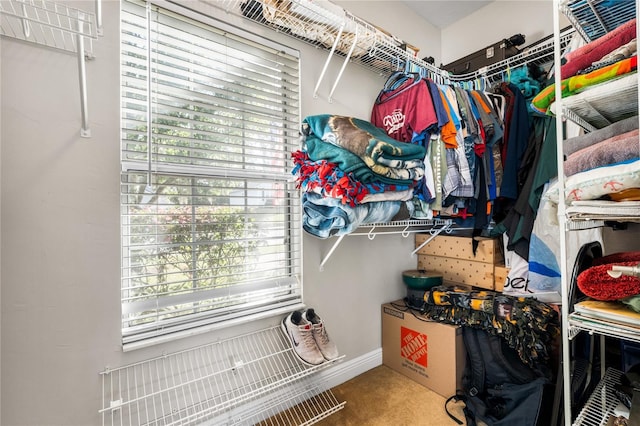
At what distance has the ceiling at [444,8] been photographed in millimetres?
2150

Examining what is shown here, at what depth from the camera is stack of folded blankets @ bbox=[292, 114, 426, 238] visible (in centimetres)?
128

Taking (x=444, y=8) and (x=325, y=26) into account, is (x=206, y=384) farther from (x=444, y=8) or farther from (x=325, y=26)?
(x=444, y=8)

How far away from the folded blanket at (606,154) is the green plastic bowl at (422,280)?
1102mm

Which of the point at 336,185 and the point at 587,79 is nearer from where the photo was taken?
the point at 587,79

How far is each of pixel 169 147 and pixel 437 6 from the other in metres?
2.27

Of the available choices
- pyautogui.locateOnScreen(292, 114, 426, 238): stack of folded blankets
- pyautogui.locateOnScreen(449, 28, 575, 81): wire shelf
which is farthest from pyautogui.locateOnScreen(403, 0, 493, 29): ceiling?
pyautogui.locateOnScreen(292, 114, 426, 238): stack of folded blankets

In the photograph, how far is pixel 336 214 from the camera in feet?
4.33

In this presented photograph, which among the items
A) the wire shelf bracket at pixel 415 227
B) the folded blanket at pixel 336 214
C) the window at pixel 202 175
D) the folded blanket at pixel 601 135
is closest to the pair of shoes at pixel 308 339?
the window at pixel 202 175

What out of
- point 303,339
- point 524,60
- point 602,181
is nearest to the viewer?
point 602,181

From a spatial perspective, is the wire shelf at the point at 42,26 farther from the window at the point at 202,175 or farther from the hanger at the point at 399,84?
the hanger at the point at 399,84

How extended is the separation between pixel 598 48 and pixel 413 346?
1684mm

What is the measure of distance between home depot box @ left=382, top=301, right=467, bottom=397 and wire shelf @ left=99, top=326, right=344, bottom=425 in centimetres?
55

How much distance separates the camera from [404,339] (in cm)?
185

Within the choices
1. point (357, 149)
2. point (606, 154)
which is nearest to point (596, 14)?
point (606, 154)
